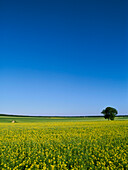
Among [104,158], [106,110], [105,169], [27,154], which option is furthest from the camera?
[106,110]

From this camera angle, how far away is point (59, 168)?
25.3 feet

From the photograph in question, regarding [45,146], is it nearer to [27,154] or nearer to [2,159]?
[27,154]

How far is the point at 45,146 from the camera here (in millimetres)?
11805

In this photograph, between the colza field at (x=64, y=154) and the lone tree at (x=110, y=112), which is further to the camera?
the lone tree at (x=110, y=112)

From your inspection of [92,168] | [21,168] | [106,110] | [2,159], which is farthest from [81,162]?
[106,110]

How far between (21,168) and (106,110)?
235 feet

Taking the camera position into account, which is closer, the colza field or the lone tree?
the colza field

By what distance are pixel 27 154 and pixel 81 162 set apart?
12.8 ft

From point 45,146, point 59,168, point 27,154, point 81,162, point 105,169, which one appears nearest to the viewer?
point 105,169

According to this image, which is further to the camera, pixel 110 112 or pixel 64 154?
pixel 110 112

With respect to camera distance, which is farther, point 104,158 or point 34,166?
point 104,158

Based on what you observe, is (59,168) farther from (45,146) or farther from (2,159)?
(45,146)

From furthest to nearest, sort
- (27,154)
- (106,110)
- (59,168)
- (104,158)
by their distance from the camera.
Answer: (106,110) < (27,154) < (104,158) < (59,168)

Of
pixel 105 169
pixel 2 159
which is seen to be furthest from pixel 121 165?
pixel 2 159
